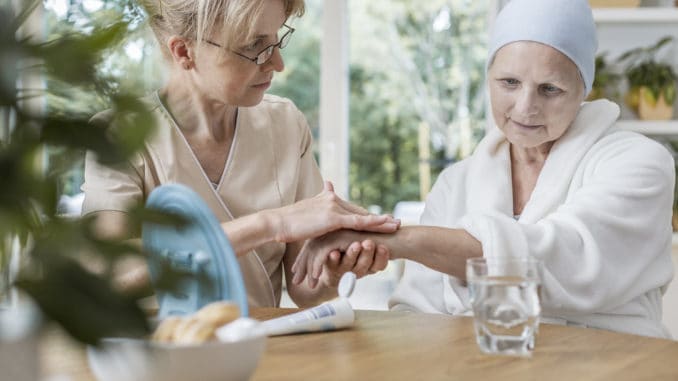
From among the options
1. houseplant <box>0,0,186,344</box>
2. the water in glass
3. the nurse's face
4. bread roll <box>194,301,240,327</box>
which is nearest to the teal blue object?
bread roll <box>194,301,240,327</box>

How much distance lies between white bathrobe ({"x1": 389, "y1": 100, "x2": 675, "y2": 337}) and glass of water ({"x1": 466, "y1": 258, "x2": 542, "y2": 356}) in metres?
0.39

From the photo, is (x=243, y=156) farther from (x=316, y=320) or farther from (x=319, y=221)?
(x=316, y=320)

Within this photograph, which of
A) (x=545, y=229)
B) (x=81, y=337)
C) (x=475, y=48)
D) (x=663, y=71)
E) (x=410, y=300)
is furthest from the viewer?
(x=475, y=48)

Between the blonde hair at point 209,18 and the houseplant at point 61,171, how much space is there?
1.50m

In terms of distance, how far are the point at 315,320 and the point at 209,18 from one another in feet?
2.71

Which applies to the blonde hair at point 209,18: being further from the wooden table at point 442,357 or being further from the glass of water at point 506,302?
the glass of water at point 506,302

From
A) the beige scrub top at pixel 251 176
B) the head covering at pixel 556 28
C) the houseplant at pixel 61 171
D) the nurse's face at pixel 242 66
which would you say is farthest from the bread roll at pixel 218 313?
the head covering at pixel 556 28

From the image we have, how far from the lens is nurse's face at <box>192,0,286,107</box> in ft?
6.29

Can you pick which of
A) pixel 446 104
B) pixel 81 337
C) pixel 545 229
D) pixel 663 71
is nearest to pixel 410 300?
pixel 545 229

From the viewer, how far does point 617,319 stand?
179 centimetres

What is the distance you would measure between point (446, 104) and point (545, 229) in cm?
338

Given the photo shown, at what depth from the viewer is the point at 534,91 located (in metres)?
1.86

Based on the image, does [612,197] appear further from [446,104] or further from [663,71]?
[446,104]

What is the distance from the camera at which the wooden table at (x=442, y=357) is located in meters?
1.12
